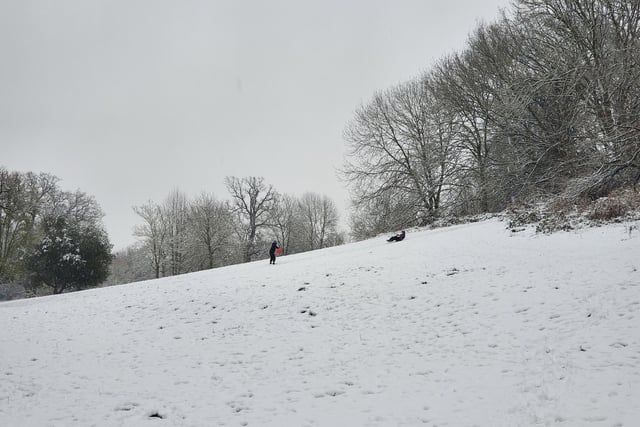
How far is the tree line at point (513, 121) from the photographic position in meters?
11.3

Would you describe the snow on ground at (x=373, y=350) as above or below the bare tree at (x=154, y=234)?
below

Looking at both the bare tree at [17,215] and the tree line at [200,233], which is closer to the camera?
the bare tree at [17,215]

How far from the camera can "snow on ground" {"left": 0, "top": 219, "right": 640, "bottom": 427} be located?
5043 mm

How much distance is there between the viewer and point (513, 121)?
18094 millimetres

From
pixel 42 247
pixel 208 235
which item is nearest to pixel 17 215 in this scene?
pixel 42 247

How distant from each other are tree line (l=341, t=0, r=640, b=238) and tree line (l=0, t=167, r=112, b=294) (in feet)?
77.2

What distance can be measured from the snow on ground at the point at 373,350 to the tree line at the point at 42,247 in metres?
19.4

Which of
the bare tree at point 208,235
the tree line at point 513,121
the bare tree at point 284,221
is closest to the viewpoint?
the tree line at point 513,121

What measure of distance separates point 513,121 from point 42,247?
3545cm

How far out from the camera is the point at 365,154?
95.0ft

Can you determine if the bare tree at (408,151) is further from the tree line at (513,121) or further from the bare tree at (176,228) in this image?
the bare tree at (176,228)

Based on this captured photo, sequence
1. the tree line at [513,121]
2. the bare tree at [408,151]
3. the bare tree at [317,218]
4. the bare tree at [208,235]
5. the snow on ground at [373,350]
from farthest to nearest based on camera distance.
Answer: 1. the bare tree at [317,218]
2. the bare tree at [208,235]
3. the bare tree at [408,151]
4. the tree line at [513,121]
5. the snow on ground at [373,350]

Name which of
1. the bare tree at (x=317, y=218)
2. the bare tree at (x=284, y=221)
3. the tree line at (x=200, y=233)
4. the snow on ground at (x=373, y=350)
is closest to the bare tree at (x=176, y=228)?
the tree line at (x=200, y=233)

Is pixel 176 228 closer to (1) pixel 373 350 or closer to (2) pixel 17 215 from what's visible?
(2) pixel 17 215
